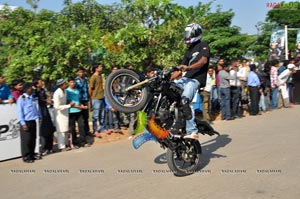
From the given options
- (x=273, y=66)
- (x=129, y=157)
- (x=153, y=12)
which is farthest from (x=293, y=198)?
(x=273, y=66)

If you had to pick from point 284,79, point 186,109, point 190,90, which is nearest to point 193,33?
point 190,90

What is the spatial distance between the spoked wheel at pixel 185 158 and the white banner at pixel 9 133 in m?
3.72

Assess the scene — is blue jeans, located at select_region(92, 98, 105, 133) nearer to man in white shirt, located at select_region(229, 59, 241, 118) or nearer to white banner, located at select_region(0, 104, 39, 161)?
white banner, located at select_region(0, 104, 39, 161)

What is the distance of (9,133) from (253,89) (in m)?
7.92

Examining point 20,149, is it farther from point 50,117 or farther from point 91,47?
point 91,47

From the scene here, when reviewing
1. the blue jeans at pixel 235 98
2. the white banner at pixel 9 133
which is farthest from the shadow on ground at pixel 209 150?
the blue jeans at pixel 235 98

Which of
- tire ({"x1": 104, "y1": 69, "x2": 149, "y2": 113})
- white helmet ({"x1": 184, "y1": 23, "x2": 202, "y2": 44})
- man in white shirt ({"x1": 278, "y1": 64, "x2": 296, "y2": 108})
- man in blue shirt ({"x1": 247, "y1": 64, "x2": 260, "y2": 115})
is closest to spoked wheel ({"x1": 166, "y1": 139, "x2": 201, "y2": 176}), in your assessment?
tire ({"x1": 104, "y1": 69, "x2": 149, "y2": 113})

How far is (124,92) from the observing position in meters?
5.65

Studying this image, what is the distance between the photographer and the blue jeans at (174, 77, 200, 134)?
19.5ft

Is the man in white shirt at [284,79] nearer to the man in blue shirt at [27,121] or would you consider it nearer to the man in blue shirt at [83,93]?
the man in blue shirt at [83,93]

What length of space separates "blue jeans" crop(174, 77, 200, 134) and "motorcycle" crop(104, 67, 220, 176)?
9 centimetres

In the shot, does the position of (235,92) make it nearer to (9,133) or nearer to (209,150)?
(209,150)

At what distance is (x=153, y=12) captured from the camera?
11641 millimetres

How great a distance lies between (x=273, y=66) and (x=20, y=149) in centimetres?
942
